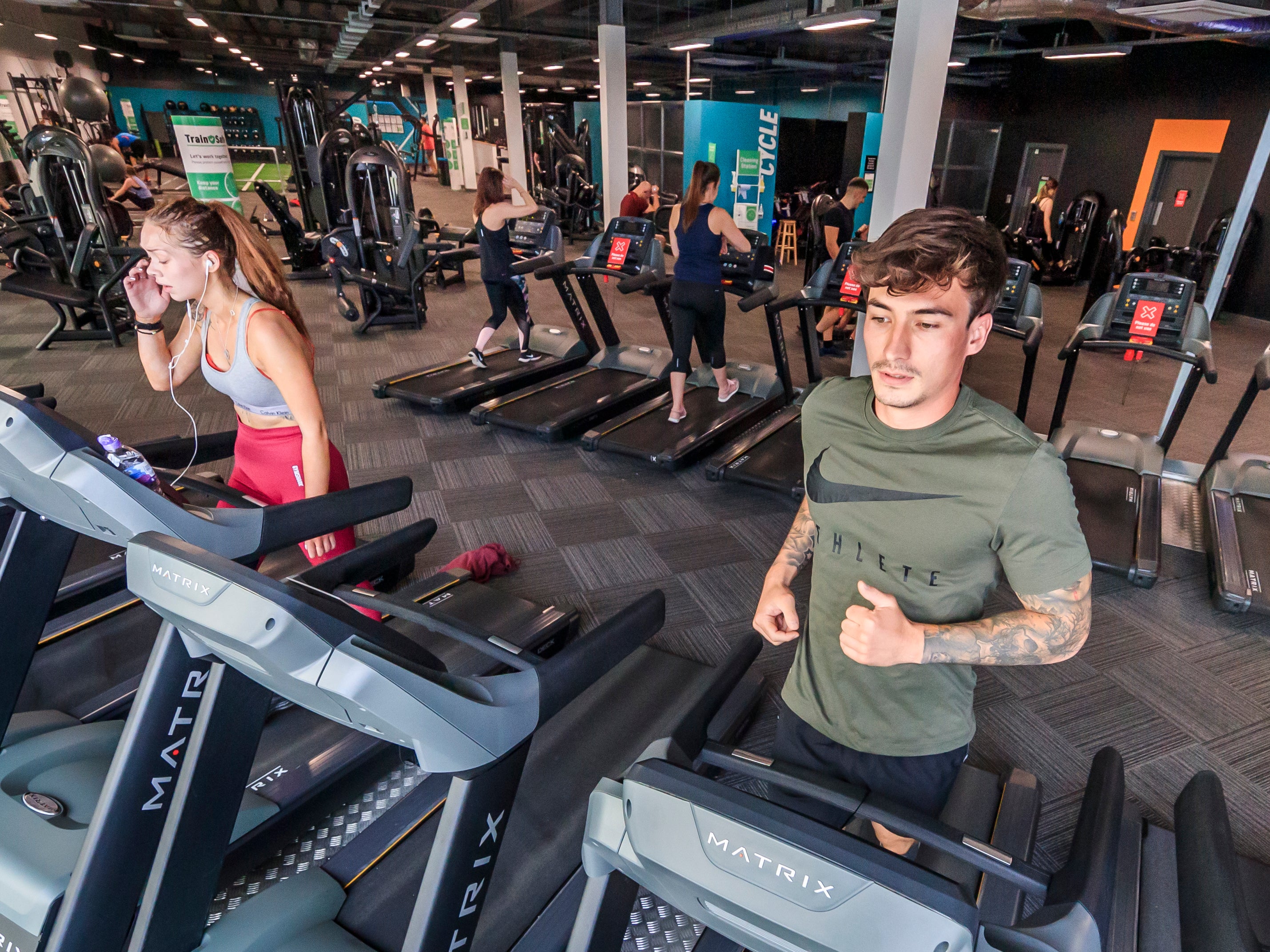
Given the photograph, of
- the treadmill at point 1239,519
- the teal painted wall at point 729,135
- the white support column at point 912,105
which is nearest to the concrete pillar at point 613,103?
the white support column at point 912,105

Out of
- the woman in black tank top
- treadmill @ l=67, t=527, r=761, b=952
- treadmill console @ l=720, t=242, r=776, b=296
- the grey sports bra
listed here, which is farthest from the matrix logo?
the woman in black tank top

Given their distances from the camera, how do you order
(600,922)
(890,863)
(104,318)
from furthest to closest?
(104,318) → (600,922) → (890,863)

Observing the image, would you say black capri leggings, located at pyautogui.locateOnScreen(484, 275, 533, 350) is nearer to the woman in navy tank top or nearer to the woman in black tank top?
the woman in black tank top

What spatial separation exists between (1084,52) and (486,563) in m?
9.50

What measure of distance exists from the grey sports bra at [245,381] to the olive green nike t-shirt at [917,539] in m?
1.50

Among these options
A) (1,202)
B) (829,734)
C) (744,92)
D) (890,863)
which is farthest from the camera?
(744,92)

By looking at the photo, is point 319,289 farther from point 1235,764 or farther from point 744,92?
point 744,92

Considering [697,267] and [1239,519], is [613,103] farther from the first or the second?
[1239,519]

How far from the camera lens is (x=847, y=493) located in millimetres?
1230

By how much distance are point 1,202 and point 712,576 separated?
1225 centimetres

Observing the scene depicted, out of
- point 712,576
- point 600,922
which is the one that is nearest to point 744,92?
point 712,576

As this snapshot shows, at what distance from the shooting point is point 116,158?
855cm

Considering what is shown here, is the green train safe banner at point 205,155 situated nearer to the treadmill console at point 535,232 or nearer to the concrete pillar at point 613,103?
the concrete pillar at point 613,103

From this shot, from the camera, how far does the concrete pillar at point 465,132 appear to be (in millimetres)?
17922
